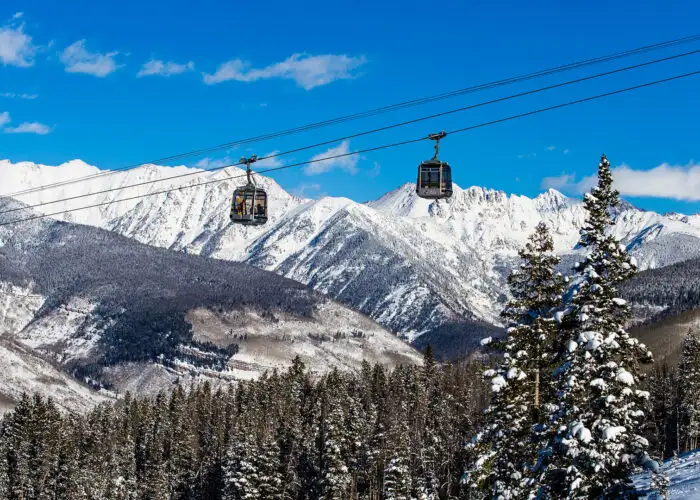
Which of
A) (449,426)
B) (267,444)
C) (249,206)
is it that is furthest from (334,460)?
(249,206)

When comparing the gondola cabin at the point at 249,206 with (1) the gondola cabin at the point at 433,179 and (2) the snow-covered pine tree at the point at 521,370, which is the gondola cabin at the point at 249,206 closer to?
(1) the gondola cabin at the point at 433,179

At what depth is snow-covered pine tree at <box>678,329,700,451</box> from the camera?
310 ft

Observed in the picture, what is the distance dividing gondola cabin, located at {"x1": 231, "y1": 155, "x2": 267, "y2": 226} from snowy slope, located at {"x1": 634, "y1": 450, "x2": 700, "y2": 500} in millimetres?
22011

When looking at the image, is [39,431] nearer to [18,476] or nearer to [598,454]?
[18,476]

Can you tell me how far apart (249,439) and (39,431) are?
48017 mm

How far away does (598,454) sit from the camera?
2605 cm

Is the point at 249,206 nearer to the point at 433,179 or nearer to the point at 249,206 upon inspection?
the point at 249,206

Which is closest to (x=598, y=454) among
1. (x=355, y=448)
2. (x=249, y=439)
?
(x=249, y=439)

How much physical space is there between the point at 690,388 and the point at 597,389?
263 ft

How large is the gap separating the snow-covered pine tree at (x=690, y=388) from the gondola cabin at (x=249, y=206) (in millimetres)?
63701

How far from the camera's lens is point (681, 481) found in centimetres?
4275

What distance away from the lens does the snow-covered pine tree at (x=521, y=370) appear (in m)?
33.6

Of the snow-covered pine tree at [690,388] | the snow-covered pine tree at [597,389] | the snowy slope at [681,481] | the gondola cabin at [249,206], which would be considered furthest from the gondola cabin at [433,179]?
the snow-covered pine tree at [690,388]

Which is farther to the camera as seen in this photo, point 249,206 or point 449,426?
point 449,426
